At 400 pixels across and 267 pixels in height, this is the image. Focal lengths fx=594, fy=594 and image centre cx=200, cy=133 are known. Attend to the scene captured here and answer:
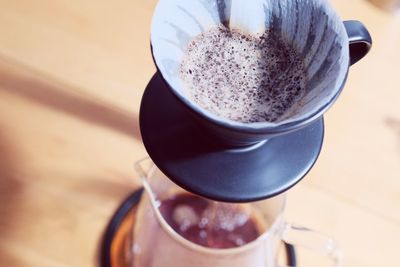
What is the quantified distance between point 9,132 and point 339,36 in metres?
0.37

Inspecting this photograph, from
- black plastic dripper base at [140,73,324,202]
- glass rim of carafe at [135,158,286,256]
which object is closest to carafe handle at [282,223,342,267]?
glass rim of carafe at [135,158,286,256]

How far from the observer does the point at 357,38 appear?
1.18 feet

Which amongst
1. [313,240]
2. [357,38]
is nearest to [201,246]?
[313,240]

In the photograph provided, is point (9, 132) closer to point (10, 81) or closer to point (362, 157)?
point (10, 81)

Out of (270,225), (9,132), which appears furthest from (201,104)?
(9,132)

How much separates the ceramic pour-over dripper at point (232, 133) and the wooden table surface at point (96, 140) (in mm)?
211

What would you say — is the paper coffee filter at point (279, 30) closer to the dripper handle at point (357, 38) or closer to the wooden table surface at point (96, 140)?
the dripper handle at point (357, 38)

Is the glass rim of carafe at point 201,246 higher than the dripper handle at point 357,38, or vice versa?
the dripper handle at point 357,38

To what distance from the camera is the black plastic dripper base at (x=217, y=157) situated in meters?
0.36

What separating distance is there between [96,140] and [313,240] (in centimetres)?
23

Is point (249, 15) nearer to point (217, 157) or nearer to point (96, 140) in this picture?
point (217, 157)

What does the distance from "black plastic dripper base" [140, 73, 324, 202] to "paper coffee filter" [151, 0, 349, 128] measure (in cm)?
3

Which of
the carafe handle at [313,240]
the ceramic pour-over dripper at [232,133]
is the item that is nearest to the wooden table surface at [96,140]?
the carafe handle at [313,240]

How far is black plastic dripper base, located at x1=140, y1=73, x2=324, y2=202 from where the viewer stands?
0.36 meters
